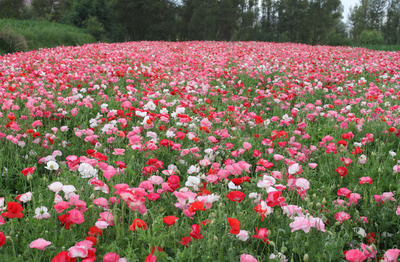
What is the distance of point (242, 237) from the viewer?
1543 millimetres

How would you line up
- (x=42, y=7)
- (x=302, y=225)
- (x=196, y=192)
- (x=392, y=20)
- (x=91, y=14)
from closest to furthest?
(x=302, y=225), (x=196, y=192), (x=91, y=14), (x=392, y=20), (x=42, y=7)

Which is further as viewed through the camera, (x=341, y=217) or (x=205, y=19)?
(x=205, y=19)

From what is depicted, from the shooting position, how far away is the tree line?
75.2ft

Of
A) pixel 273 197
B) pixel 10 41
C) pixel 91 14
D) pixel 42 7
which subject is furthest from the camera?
pixel 42 7

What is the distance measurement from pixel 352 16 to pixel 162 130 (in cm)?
5623

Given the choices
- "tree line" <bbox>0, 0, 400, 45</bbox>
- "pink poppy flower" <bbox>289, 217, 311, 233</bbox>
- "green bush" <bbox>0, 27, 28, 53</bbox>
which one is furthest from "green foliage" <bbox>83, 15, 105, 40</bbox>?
"pink poppy flower" <bbox>289, 217, 311, 233</bbox>

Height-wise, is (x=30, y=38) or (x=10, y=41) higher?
(x=30, y=38)

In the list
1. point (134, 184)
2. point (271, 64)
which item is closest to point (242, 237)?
point (134, 184)

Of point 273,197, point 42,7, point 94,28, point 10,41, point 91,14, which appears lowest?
point 273,197

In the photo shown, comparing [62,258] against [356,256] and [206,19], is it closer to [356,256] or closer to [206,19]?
[356,256]

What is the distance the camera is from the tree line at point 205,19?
22916mm

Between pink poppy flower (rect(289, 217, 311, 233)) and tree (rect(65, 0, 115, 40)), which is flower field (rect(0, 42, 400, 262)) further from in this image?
tree (rect(65, 0, 115, 40))

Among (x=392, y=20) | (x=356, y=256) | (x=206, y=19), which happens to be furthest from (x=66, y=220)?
(x=392, y=20)

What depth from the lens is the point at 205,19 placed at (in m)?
28.8
